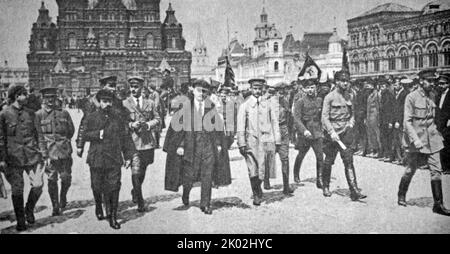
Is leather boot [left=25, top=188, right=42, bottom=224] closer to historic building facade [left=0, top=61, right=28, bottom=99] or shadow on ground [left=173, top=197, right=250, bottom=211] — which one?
shadow on ground [left=173, top=197, right=250, bottom=211]

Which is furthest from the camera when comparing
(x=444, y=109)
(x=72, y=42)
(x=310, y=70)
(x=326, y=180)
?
(x=72, y=42)

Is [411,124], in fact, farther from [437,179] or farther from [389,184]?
[389,184]

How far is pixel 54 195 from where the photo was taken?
618cm

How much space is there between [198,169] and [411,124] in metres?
3.26

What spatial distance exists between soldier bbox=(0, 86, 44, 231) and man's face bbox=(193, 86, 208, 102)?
2.34 meters

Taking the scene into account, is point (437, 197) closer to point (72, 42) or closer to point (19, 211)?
point (19, 211)

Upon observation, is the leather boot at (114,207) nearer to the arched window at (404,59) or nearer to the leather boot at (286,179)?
the leather boot at (286,179)

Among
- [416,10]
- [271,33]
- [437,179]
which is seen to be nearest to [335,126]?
[437,179]

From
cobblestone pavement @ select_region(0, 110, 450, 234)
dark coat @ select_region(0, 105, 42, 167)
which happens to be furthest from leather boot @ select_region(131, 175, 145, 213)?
dark coat @ select_region(0, 105, 42, 167)

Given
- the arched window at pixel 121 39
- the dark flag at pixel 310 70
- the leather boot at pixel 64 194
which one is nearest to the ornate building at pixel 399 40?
the dark flag at pixel 310 70

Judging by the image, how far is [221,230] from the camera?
6.32 meters

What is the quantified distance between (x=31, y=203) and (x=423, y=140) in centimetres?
565

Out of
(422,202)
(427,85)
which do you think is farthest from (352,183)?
(427,85)

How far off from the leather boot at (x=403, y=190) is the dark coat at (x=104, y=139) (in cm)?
412
